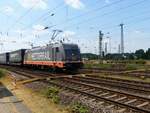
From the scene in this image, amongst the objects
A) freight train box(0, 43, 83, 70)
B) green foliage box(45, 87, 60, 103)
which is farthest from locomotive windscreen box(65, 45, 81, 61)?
green foliage box(45, 87, 60, 103)

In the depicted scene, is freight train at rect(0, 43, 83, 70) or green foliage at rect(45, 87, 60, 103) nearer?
green foliage at rect(45, 87, 60, 103)

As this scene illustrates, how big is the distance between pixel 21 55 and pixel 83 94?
38.8 m

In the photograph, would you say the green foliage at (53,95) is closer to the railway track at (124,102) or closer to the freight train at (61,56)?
the railway track at (124,102)

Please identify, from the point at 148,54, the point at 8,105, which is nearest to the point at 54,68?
the point at 8,105

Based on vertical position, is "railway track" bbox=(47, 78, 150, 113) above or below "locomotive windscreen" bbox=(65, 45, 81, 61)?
below

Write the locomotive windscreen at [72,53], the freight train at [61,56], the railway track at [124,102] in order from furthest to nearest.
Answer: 1. the locomotive windscreen at [72,53]
2. the freight train at [61,56]
3. the railway track at [124,102]

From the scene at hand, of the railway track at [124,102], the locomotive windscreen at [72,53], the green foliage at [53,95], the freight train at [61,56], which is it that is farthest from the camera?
the locomotive windscreen at [72,53]

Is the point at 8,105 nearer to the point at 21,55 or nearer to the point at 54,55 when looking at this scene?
the point at 54,55

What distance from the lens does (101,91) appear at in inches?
670

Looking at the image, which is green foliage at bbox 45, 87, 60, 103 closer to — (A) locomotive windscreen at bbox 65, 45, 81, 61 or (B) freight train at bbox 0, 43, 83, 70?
(B) freight train at bbox 0, 43, 83, 70

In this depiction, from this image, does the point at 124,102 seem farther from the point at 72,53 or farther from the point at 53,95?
the point at 72,53

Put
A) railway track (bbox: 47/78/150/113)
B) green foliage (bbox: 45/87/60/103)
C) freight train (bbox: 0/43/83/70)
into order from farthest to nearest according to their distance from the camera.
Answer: freight train (bbox: 0/43/83/70) < green foliage (bbox: 45/87/60/103) < railway track (bbox: 47/78/150/113)

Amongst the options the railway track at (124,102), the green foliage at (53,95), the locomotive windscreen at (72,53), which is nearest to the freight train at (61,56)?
the locomotive windscreen at (72,53)

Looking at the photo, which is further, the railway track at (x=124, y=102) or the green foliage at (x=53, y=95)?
the green foliage at (x=53, y=95)
